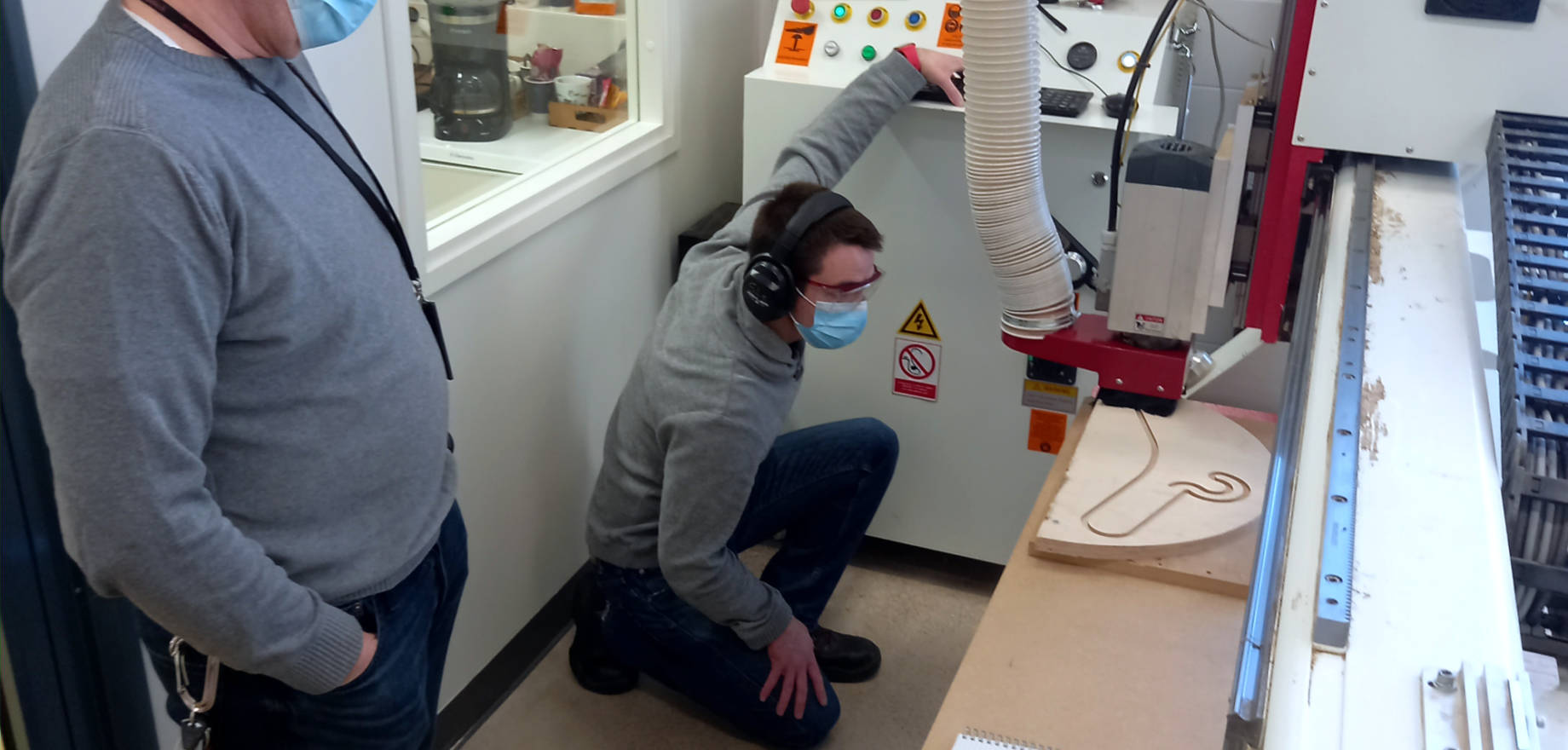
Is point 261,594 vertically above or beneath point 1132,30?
beneath

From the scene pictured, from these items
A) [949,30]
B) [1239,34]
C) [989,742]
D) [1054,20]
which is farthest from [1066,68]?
[989,742]

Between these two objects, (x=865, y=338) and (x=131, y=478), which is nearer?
(x=131, y=478)

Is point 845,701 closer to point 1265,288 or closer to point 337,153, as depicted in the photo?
point 1265,288

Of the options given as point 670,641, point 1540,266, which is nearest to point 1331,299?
point 1540,266

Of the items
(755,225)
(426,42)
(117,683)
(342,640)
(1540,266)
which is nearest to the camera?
(1540,266)

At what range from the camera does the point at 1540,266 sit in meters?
0.94

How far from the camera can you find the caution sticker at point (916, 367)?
92.0 inches

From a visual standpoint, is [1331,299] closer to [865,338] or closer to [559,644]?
[865,338]

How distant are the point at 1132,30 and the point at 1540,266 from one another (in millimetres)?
1280

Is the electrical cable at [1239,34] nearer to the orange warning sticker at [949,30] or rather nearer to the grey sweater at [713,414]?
the orange warning sticker at [949,30]

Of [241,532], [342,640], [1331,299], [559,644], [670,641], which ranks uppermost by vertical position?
[1331,299]

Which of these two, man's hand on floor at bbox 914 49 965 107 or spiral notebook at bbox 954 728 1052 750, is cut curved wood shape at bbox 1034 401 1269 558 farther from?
man's hand on floor at bbox 914 49 965 107

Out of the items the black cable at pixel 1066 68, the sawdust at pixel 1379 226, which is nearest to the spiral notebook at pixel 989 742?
the sawdust at pixel 1379 226

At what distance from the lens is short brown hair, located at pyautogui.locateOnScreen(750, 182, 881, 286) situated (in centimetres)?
172
